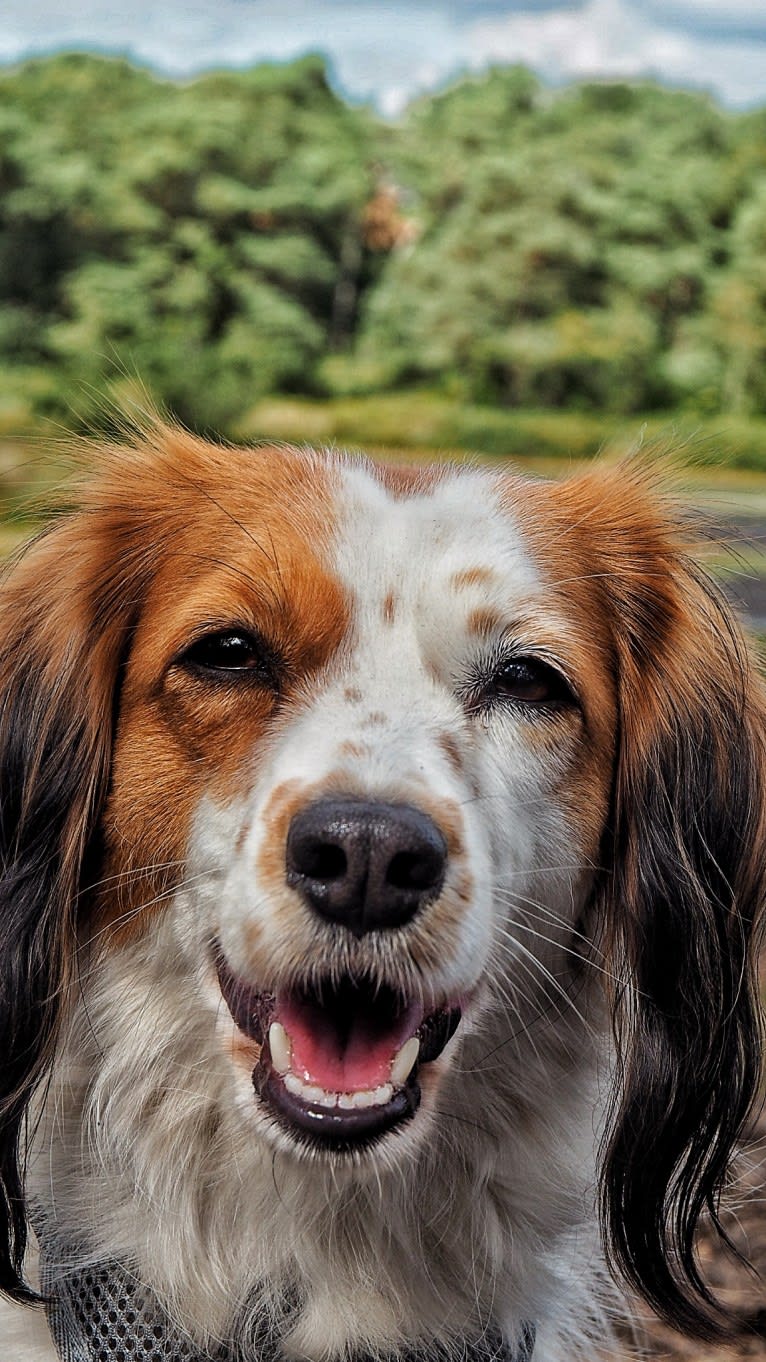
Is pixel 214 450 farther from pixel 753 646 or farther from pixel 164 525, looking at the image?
pixel 753 646

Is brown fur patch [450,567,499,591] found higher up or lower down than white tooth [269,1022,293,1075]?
higher up

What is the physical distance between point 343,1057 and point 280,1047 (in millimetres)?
87

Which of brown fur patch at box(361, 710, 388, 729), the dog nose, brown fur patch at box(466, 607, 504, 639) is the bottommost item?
the dog nose

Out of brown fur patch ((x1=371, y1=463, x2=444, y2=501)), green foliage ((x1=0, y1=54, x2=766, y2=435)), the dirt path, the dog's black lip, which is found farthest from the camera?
green foliage ((x1=0, y1=54, x2=766, y2=435))

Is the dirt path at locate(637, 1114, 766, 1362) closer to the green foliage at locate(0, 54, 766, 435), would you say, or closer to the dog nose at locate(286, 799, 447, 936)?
the dog nose at locate(286, 799, 447, 936)

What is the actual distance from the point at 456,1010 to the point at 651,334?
21613mm

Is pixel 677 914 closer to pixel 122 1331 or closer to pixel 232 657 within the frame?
pixel 232 657

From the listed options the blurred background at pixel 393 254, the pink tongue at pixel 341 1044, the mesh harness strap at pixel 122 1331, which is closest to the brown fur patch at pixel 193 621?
the pink tongue at pixel 341 1044

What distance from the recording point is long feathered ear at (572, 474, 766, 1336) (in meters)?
2.35

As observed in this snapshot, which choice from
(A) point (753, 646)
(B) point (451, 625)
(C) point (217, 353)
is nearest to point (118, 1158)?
(B) point (451, 625)

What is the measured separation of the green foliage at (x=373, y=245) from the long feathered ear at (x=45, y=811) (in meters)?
16.9

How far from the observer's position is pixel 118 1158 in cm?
232

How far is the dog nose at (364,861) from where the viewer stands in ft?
5.90

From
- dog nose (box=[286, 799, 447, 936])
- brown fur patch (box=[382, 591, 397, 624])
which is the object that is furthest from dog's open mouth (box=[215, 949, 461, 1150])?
brown fur patch (box=[382, 591, 397, 624])
